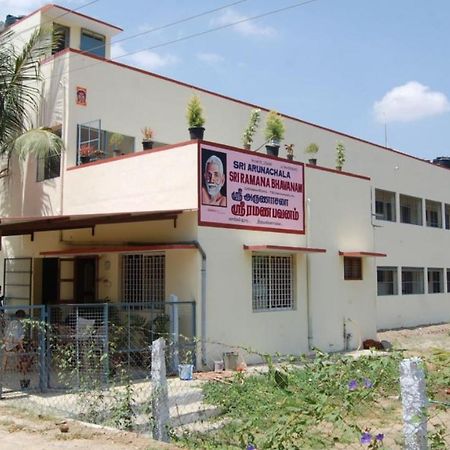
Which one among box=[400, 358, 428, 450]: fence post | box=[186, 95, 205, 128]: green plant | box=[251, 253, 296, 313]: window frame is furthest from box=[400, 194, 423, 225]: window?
box=[400, 358, 428, 450]: fence post

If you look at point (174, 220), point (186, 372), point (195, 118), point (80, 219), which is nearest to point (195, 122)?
point (195, 118)

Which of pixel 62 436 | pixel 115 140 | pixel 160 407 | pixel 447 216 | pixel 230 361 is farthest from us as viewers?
pixel 447 216

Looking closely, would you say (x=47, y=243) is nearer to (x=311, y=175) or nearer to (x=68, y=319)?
(x=68, y=319)

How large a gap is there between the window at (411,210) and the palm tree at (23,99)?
14893 mm

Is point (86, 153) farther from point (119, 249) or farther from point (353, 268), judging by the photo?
point (353, 268)

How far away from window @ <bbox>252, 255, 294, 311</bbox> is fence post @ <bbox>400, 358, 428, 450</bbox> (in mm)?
9000

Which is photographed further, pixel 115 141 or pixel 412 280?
pixel 412 280

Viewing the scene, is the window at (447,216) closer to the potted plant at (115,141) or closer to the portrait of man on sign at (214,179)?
the potted plant at (115,141)

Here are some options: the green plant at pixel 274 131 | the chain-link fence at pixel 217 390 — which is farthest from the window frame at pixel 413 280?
the chain-link fence at pixel 217 390

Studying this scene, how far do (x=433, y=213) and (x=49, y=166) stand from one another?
17478mm

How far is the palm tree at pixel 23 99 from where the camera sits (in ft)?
48.7

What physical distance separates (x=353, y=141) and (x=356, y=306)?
7.91m

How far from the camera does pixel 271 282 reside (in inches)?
553

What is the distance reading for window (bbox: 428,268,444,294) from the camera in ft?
83.4
